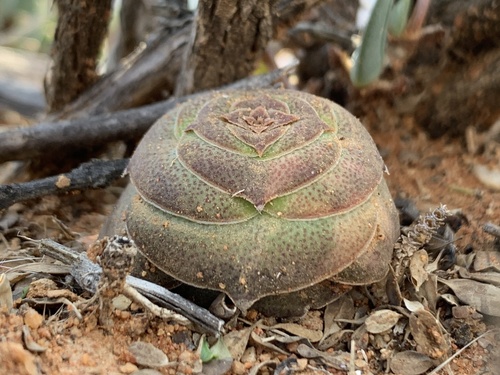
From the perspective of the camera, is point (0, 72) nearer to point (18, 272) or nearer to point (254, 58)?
point (254, 58)

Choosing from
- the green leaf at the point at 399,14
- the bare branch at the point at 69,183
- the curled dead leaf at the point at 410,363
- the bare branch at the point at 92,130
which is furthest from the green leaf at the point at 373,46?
the curled dead leaf at the point at 410,363

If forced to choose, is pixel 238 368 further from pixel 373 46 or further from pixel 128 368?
pixel 373 46

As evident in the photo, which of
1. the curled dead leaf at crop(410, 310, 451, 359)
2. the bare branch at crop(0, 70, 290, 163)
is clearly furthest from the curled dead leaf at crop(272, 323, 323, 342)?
the bare branch at crop(0, 70, 290, 163)

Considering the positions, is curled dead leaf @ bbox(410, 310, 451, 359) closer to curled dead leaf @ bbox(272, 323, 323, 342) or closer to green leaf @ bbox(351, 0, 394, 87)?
curled dead leaf @ bbox(272, 323, 323, 342)

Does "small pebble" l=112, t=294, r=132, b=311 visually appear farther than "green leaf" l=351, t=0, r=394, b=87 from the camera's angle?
No

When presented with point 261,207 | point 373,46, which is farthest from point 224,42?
point 261,207

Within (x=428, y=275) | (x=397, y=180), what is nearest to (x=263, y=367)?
(x=428, y=275)
